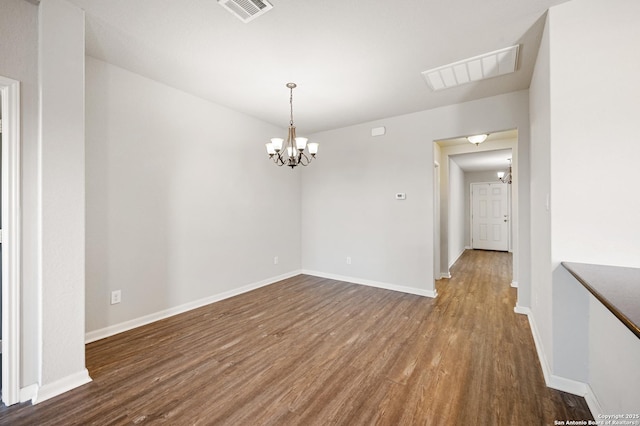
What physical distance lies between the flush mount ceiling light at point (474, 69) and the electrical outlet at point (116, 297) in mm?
3994

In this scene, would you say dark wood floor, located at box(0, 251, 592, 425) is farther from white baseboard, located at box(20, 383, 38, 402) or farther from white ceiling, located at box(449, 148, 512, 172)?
white ceiling, located at box(449, 148, 512, 172)

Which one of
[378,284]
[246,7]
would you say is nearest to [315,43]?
[246,7]

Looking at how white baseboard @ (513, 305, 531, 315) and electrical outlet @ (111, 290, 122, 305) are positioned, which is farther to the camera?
white baseboard @ (513, 305, 531, 315)

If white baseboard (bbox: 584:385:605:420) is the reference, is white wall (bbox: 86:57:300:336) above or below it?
above

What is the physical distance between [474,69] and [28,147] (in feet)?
12.8

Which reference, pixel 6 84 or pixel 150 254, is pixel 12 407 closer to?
pixel 150 254

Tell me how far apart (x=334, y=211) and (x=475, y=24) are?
132 inches

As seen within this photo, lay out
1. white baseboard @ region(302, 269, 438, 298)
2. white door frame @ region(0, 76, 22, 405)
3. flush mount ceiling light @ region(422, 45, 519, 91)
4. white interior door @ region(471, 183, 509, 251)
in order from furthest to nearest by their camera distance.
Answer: white interior door @ region(471, 183, 509, 251)
white baseboard @ region(302, 269, 438, 298)
flush mount ceiling light @ region(422, 45, 519, 91)
white door frame @ region(0, 76, 22, 405)

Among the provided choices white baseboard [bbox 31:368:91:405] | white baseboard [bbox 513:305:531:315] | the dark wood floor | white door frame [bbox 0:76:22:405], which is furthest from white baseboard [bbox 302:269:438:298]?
white door frame [bbox 0:76:22:405]

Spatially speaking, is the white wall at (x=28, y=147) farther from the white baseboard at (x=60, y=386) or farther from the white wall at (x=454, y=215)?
the white wall at (x=454, y=215)

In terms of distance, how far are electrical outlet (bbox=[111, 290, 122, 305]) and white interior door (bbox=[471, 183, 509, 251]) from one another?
9511 mm

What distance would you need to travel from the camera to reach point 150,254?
10.0 ft

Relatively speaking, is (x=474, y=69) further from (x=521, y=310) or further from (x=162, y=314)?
(x=162, y=314)

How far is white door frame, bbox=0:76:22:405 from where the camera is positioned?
175cm
